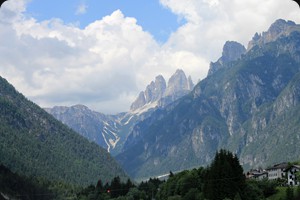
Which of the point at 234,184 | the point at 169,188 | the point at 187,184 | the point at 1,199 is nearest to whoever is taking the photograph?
the point at 1,199

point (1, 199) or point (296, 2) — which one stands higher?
point (296, 2)

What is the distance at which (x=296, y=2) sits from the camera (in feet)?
55.7

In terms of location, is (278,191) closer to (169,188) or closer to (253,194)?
(253,194)

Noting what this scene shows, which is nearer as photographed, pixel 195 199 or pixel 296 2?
pixel 296 2

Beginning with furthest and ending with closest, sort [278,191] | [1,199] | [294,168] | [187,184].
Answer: [294,168] → [187,184] → [278,191] → [1,199]

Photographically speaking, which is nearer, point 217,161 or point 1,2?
point 1,2

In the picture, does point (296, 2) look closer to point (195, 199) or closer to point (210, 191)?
point (210, 191)

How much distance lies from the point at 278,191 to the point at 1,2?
14379 centimetres

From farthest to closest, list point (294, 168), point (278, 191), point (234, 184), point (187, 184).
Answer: point (294, 168) → point (187, 184) → point (278, 191) → point (234, 184)

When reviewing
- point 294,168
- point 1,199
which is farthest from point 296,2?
point 294,168

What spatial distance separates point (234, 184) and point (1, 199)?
397 ft

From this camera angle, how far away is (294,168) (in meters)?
196

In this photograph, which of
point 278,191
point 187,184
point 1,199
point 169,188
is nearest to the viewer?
point 1,199

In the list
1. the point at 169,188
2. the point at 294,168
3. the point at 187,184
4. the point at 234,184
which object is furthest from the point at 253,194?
the point at 294,168
